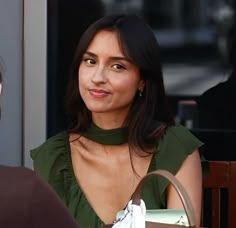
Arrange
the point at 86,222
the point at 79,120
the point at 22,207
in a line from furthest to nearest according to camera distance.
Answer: the point at 79,120, the point at 86,222, the point at 22,207

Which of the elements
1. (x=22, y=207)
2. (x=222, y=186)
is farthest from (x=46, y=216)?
(x=222, y=186)

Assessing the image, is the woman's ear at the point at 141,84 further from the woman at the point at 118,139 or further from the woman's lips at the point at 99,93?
the woman's lips at the point at 99,93

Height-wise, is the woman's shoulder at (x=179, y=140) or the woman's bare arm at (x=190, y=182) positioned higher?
the woman's shoulder at (x=179, y=140)

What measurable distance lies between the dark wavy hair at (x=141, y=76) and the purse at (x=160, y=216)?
1.61ft

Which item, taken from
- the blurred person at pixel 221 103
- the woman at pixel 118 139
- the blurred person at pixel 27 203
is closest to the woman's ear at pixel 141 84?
the woman at pixel 118 139

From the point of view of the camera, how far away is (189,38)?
9.91 feet

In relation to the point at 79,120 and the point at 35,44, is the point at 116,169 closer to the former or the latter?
the point at 79,120

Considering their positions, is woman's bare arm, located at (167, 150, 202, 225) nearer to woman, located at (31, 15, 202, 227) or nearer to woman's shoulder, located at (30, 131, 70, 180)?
woman, located at (31, 15, 202, 227)

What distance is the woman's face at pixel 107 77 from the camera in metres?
2.09

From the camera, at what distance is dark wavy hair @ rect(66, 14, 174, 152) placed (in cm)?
211

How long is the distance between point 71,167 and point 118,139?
0.17 m

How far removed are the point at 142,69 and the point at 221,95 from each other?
1.01 metres

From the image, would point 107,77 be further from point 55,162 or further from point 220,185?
point 220,185

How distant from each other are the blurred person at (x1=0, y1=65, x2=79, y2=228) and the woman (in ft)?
2.89
